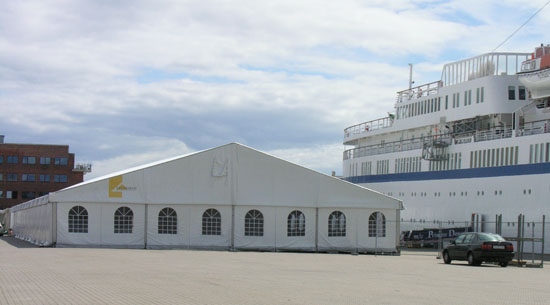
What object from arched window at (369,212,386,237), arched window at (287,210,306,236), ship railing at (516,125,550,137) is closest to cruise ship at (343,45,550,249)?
ship railing at (516,125,550,137)

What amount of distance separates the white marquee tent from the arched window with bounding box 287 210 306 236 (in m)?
0.05

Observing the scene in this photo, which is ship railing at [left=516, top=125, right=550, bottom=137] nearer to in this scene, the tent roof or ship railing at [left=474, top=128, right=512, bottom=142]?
ship railing at [left=474, top=128, right=512, bottom=142]

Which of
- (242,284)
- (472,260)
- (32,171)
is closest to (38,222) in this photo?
(472,260)

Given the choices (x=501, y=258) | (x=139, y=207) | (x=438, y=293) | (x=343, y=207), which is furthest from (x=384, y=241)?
(x=438, y=293)

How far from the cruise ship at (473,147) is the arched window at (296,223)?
8.80 metres

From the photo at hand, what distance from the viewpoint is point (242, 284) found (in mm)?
14750

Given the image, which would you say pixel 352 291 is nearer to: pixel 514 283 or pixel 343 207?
pixel 514 283

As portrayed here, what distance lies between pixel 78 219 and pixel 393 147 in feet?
106

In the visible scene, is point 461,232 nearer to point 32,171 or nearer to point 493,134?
point 493,134

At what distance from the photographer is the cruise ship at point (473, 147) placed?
132 ft

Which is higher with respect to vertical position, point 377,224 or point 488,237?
point 488,237

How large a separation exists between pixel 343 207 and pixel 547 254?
477 inches

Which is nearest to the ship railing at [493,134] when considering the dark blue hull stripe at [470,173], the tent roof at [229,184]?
the dark blue hull stripe at [470,173]

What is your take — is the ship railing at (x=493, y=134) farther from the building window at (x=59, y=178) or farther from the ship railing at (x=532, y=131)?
the building window at (x=59, y=178)
